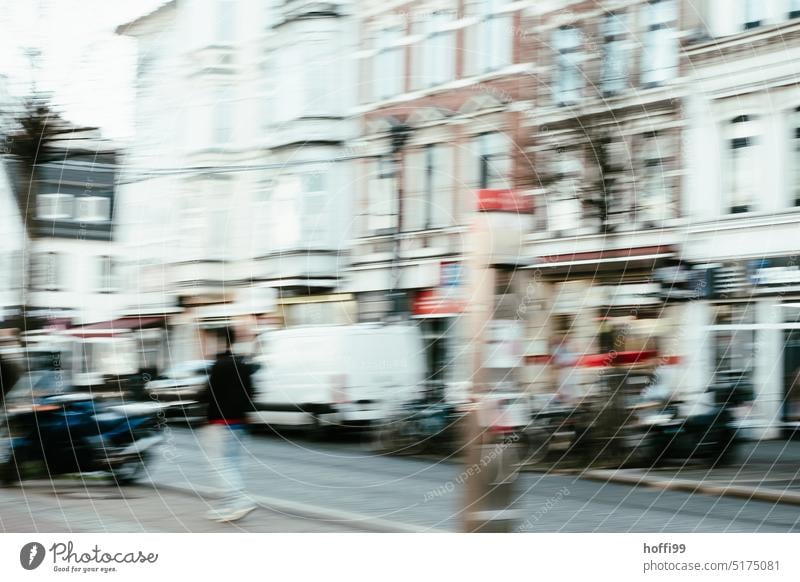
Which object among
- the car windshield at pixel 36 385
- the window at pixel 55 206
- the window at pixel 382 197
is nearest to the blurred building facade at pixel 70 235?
the window at pixel 55 206

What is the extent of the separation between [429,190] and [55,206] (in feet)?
6.17

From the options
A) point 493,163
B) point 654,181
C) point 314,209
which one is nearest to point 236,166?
point 314,209

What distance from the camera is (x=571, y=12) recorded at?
Result: 239 inches

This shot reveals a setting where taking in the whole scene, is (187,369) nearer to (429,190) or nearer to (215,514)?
(215,514)

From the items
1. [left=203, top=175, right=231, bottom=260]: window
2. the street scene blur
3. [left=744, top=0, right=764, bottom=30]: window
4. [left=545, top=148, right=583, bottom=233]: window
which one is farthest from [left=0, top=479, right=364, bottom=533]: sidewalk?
[left=744, top=0, right=764, bottom=30]: window

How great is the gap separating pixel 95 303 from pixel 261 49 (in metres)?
1.48

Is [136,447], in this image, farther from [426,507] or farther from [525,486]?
[525,486]

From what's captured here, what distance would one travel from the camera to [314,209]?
553 cm

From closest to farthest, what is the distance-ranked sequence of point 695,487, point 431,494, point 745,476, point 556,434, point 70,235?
point 70,235, point 745,476, point 431,494, point 556,434, point 695,487

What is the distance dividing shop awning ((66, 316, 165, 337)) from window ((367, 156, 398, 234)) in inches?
44.1

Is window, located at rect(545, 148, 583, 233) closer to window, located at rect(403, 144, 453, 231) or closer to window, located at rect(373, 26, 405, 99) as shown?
window, located at rect(403, 144, 453, 231)

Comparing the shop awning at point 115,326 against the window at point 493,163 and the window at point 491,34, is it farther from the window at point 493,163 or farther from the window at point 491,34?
the window at point 491,34
